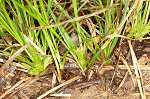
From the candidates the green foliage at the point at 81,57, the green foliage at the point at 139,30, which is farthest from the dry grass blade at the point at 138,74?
the green foliage at the point at 81,57

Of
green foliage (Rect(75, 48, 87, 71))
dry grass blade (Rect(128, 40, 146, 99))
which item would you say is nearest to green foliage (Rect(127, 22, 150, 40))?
dry grass blade (Rect(128, 40, 146, 99))

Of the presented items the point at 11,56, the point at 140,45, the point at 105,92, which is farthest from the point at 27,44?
the point at 140,45

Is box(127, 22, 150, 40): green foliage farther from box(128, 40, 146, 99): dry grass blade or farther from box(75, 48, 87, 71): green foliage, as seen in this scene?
box(75, 48, 87, 71): green foliage

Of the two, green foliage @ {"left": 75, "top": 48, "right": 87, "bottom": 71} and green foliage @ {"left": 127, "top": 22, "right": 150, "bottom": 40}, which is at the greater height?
green foliage @ {"left": 127, "top": 22, "right": 150, "bottom": 40}

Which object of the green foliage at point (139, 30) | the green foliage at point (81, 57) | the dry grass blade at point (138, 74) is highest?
the green foliage at point (139, 30)

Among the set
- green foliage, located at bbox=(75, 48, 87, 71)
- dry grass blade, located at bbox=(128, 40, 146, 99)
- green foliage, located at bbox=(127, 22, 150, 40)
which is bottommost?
dry grass blade, located at bbox=(128, 40, 146, 99)

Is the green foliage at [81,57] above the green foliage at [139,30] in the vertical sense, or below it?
below

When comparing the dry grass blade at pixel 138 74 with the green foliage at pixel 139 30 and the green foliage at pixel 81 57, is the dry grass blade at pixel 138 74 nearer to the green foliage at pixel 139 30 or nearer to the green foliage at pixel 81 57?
the green foliage at pixel 139 30

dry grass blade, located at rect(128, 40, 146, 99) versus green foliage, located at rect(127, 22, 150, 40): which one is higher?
green foliage, located at rect(127, 22, 150, 40)

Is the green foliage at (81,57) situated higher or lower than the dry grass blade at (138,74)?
higher

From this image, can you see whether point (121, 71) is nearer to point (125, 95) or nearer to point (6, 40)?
point (125, 95)

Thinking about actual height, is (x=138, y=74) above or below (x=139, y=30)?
below
